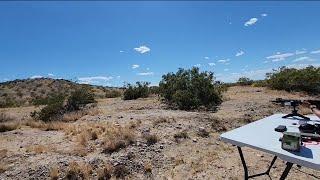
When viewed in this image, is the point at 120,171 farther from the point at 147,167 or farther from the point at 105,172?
the point at 147,167

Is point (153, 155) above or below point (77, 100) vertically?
below

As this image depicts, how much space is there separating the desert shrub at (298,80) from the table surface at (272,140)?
2027 centimetres

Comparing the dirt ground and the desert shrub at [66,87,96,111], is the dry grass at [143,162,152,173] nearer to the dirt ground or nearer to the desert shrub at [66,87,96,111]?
the dirt ground

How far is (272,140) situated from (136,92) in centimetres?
1944

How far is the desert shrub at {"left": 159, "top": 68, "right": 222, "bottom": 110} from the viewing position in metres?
17.1

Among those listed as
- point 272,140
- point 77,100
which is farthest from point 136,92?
point 272,140

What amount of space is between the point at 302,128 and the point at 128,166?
4550 millimetres

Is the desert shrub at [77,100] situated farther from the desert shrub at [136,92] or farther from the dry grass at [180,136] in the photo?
the dry grass at [180,136]

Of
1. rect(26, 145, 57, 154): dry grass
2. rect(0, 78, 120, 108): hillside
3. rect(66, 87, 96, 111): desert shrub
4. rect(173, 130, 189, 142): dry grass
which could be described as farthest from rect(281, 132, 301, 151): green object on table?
rect(0, 78, 120, 108): hillside

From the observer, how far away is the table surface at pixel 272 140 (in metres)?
3.26

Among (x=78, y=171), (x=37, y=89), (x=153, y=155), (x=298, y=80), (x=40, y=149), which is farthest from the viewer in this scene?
(x=37, y=89)

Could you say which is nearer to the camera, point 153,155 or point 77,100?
point 153,155

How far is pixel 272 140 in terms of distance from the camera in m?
3.87

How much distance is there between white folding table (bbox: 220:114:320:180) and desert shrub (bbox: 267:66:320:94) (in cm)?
2026
